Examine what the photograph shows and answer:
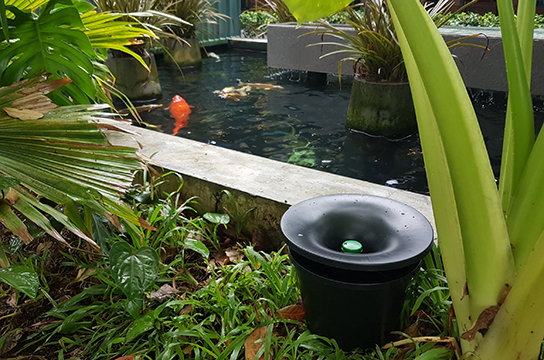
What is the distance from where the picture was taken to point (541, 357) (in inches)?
51.1

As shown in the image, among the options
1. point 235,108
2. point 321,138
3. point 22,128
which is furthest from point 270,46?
point 22,128

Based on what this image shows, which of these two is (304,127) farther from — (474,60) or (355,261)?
(355,261)

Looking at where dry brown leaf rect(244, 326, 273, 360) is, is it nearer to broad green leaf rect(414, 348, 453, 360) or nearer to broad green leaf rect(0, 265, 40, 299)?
broad green leaf rect(414, 348, 453, 360)

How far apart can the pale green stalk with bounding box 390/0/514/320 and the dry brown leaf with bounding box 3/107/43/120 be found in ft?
3.61

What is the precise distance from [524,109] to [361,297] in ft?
2.41

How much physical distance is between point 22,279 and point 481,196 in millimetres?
1391

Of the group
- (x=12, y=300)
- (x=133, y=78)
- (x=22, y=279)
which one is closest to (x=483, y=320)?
(x=22, y=279)

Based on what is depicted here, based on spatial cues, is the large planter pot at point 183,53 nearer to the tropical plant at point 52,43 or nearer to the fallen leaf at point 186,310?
the tropical plant at point 52,43

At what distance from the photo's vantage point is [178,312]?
5.33 ft

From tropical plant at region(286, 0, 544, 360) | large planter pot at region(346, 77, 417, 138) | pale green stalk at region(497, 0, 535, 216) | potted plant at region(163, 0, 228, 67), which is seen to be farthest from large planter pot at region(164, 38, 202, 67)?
pale green stalk at region(497, 0, 535, 216)

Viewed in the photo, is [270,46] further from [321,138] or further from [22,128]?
[22,128]

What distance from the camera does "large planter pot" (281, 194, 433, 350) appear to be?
1247mm

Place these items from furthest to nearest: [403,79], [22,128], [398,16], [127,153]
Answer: [403,79] → [127,153] → [22,128] → [398,16]

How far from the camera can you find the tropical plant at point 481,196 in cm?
92
